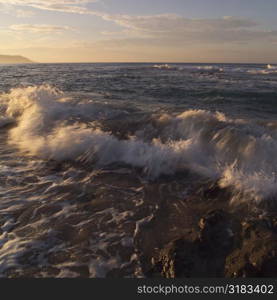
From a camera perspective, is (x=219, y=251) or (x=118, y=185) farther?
(x=118, y=185)

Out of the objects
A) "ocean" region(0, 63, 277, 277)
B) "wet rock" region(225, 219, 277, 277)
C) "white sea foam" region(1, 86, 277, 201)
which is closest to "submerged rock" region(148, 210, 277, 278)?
"wet rock" region(225, 219, 277, 277)

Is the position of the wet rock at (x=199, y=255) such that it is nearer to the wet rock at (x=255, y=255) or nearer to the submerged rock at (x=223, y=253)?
the submerged rock at (x=223, y=253)

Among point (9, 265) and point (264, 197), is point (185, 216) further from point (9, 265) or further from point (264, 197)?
point (9, 265)

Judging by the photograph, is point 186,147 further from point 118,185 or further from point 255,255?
point 255,255

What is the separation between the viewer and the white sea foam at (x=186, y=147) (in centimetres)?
581

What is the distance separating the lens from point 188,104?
13.1 metres

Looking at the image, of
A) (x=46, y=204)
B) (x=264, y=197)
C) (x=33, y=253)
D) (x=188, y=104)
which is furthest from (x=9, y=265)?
(x=188, y=104)

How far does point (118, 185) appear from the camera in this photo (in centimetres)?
581

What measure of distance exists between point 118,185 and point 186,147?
215cm

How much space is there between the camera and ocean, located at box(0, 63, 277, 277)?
3895 millimetres

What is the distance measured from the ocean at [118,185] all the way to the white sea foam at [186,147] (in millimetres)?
26

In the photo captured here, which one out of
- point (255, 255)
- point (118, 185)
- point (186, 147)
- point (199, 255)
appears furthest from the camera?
point (186, 147)

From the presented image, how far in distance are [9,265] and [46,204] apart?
5.08 feet

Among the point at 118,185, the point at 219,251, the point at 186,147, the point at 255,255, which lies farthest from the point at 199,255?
the point at 186,147
